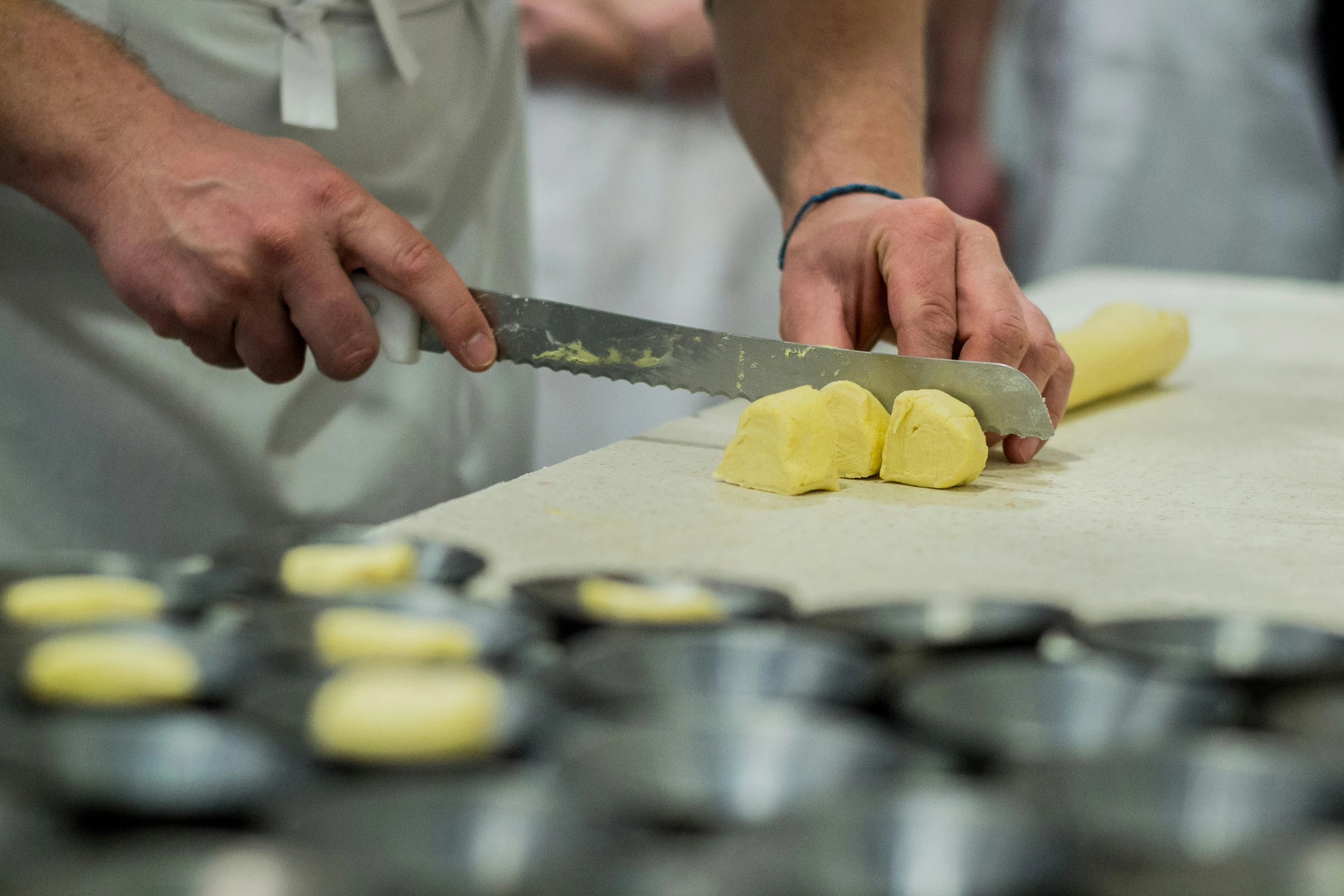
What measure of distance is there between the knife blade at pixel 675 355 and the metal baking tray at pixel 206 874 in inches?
41.7

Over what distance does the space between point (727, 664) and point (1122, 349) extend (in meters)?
1.42

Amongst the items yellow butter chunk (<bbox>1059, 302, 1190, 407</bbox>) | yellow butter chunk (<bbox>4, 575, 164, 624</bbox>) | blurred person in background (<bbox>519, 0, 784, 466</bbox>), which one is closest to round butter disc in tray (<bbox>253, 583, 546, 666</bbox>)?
yellow butter chunk (<bbox>4, 575, 164, 624</bbox>)

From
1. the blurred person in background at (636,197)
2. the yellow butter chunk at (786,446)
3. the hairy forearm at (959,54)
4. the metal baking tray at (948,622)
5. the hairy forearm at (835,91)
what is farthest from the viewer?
the hairy forearm at (959,54)

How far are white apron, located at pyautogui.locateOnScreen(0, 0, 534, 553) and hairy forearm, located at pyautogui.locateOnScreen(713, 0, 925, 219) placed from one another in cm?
50

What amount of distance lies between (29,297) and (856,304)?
112 centimetres

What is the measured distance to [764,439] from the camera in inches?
57.2

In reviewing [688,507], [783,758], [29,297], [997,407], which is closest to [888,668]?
[783,758]

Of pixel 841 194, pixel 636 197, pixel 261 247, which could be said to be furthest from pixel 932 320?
pixel 636 197

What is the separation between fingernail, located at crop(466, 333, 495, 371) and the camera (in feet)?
5.23

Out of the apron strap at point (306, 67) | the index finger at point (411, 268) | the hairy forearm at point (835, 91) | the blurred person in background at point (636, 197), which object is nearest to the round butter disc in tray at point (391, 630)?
the index finger at point (411, 268)

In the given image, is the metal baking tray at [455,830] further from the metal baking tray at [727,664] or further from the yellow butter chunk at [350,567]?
the yellow butter chunk at [350,567]

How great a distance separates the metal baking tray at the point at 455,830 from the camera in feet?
1.92

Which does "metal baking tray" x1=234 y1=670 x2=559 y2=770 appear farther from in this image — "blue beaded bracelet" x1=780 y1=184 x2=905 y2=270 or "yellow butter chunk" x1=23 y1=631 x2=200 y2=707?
"blue beaded bracelet" x1=780 y1=184 x2=905 y2=270

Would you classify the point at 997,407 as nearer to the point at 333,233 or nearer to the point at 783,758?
the point at 333,233
